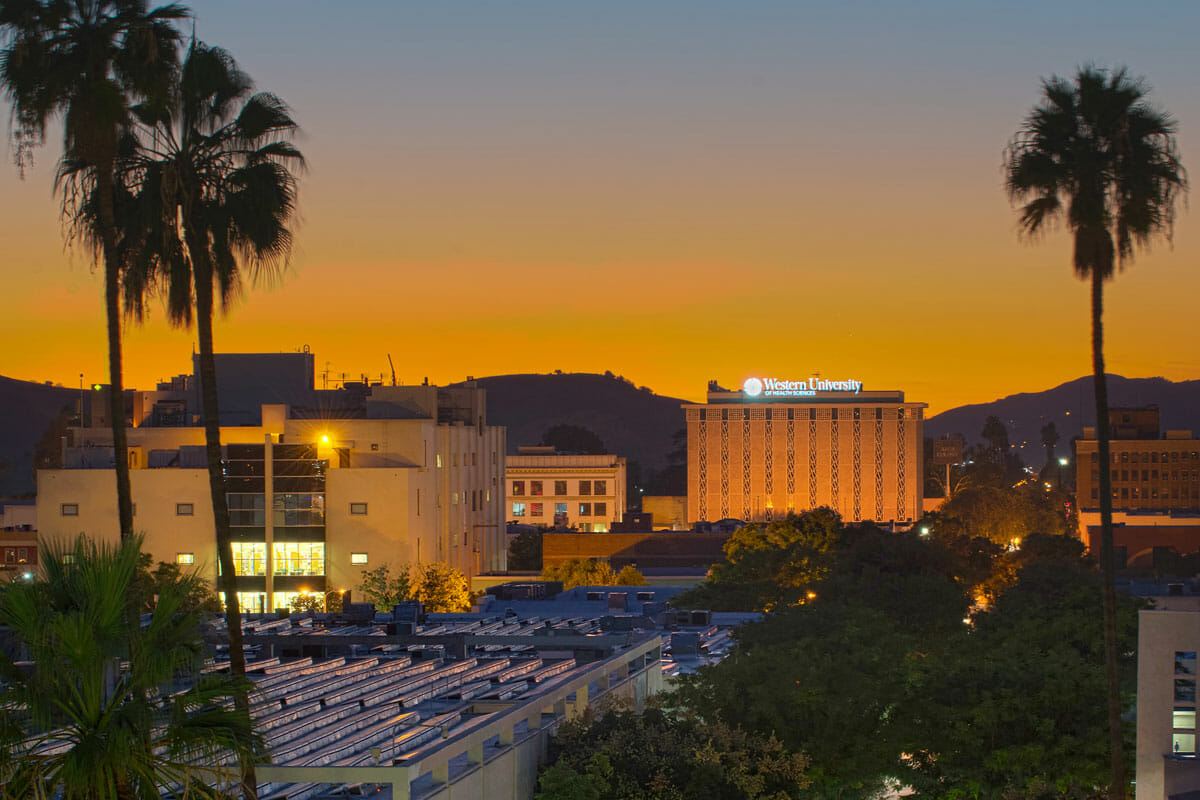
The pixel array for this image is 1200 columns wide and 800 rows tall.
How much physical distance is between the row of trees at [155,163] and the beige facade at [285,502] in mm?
81648

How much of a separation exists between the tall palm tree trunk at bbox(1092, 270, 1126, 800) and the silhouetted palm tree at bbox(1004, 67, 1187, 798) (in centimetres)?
4

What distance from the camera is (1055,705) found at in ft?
123

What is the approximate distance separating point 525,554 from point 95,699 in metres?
168


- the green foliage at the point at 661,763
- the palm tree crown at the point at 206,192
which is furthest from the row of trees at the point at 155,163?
the green foliage at the point at 661,763

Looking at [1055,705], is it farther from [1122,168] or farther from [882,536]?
[882,536]

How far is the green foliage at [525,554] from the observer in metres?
185

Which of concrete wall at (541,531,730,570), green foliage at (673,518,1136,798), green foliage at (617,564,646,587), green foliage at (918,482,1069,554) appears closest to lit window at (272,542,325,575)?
green foliage at (617,564,646,587)

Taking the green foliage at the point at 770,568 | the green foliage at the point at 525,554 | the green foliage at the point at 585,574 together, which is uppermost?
the green foliage at the point at 770,568

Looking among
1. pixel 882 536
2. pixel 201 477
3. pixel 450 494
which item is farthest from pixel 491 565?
pixel 882 536

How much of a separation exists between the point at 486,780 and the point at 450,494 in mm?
98512

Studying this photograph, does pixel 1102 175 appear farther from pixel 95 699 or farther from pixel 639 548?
pixel 639 548

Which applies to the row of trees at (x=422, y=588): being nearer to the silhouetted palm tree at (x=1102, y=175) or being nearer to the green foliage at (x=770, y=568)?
the green foliage at (x=770, y=568)

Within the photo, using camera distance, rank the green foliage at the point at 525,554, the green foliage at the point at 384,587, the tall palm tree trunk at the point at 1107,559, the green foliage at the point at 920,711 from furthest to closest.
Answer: the green foliage at the point at 525,554 < the green foliage at the point at 384,587 < the green foliage at the point at 920,711 < the tall palm tree trunk at the point at 1107,559

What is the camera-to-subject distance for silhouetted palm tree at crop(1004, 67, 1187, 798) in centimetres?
3512
